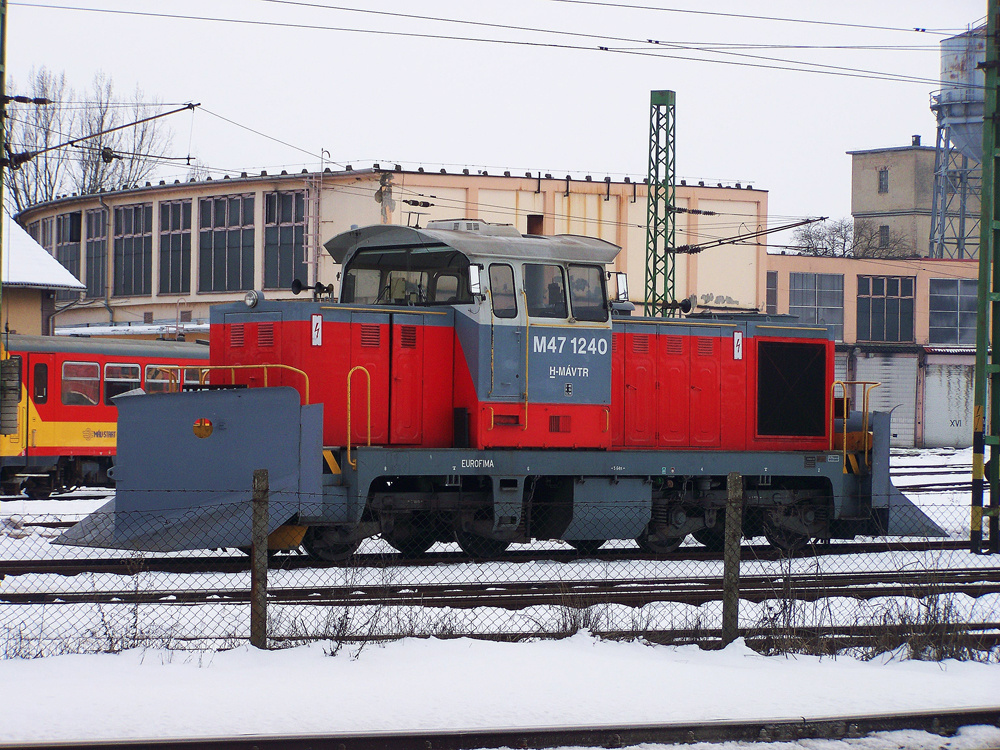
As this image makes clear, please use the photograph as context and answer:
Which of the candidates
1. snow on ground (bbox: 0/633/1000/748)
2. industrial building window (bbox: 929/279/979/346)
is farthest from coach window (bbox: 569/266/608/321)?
industrial building window (bbox: 929/279/979/346)

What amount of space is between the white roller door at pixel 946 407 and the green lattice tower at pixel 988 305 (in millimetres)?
36316

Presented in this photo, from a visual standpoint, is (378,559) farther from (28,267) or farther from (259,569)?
(28,267)

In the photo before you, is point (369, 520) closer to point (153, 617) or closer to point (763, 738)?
point (153, 617)

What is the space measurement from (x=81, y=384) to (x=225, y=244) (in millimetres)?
22243

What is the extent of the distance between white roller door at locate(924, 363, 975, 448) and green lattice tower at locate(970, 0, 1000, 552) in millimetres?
36316

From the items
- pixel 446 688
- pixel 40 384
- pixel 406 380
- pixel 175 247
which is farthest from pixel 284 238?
pixel 446 688

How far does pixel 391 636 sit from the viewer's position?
8.50 metres

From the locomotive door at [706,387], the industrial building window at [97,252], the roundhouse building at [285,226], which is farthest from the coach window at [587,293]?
the industrial building window at [97,252]

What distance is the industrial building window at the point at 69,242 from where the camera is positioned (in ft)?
159

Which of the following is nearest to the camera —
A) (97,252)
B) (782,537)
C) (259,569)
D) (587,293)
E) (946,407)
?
(259,569)

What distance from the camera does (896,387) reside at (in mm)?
49438

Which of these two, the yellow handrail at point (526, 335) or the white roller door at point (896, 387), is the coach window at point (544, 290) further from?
the white roller door at point (896, 387)

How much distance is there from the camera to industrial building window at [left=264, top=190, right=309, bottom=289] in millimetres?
41531

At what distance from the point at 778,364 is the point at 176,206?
34855 millimetres
